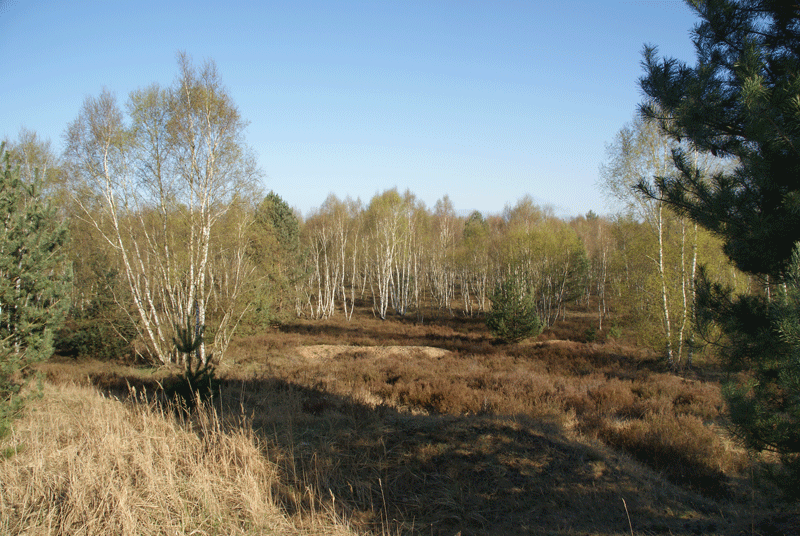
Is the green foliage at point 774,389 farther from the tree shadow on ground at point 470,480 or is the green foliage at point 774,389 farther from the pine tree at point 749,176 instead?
the tree shadow on ground at point 470,480

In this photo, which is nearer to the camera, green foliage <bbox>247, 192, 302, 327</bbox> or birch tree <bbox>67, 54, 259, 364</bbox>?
birch tree <bbox>67, 54, 259, 364</bbox>

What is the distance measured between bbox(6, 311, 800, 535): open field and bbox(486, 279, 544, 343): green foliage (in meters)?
10.8

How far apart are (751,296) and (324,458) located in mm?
5076

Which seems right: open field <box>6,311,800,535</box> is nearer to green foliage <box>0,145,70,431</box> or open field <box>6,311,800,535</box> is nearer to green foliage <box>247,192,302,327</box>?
green foliage <box>0,145,70,431</box>

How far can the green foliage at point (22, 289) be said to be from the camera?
5.49 m

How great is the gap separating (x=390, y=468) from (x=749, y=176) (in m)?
4.89

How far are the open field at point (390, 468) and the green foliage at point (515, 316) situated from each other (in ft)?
35.4

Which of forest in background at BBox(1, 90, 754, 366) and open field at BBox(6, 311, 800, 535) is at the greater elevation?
forest in background at BBox(1, 90, 754, 366)

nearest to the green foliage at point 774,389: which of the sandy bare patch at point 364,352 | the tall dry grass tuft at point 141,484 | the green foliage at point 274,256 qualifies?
the tall dry grass tuft at point 141,484

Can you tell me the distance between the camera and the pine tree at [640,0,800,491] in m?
3.42

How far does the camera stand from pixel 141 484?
13.3ft

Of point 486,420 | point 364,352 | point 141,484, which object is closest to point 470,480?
point 486,420

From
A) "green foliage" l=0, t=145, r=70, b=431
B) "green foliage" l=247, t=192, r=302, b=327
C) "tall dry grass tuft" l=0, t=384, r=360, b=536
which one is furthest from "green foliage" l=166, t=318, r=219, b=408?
"green foliage" l=247, t=192, r=302, b=327

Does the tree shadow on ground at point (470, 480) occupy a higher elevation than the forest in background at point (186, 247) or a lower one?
lower
